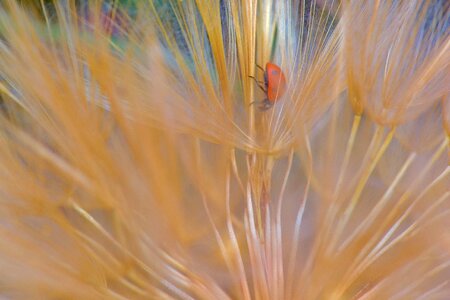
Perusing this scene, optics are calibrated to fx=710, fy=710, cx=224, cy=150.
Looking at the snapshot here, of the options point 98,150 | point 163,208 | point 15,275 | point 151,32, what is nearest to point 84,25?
point 151,32

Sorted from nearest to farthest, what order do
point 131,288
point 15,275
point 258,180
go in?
point 15,275 < point 131,288 < point 258,180

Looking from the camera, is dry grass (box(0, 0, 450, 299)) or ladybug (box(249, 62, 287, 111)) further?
ladybug (box(249, 62, 287, 111))

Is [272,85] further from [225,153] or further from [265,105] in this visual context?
[225,153]

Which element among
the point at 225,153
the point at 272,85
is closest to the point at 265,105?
the point at 272,85

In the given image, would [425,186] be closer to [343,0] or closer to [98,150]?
[343,0]

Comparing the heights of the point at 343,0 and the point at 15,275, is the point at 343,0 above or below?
above
